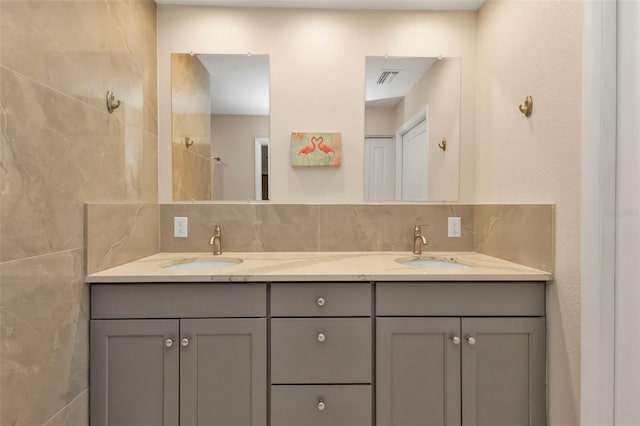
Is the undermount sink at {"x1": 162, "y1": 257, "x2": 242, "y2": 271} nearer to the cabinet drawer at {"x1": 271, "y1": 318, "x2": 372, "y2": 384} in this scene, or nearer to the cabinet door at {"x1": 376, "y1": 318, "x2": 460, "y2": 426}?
the cabinet drawer at {"x1": 271, "y1": 318, "x2": 372, "y2": 384}

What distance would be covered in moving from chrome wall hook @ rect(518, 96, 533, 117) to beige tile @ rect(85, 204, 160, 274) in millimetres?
1821

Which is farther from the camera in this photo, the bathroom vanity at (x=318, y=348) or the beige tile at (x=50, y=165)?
the bathroom vanity at (x=318, y=348)

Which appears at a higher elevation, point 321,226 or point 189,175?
point 189,175

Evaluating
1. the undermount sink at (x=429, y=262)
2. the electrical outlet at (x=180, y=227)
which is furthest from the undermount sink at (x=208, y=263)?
the undermount sink at (x=429, y=262)

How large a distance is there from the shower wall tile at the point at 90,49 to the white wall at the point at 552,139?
5.86 ft

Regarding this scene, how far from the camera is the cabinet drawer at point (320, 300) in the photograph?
52.6 inches

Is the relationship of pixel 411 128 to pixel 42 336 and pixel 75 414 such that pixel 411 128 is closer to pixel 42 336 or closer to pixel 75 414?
pixel 42 336

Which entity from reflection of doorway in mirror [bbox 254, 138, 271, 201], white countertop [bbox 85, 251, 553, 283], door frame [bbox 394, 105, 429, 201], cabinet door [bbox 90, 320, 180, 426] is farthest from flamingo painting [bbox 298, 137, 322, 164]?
cabinet door [bbox 90, 320, 180, 426]

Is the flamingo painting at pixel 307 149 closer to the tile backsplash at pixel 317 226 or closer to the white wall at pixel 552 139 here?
the tile backsplash at pixel 317 226

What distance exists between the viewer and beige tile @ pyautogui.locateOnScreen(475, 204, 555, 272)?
4.31 ft

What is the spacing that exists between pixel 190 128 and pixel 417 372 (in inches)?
67.0

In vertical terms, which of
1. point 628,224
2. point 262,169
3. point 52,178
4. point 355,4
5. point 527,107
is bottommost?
point 628,224

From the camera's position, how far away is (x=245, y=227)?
1897 mm

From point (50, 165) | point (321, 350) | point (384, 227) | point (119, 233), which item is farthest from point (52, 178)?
point (384, 227)
